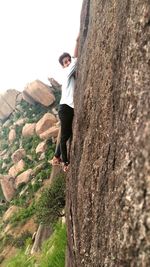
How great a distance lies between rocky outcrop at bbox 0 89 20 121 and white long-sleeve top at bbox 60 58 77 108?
213ft

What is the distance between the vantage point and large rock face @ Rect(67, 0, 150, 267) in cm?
334

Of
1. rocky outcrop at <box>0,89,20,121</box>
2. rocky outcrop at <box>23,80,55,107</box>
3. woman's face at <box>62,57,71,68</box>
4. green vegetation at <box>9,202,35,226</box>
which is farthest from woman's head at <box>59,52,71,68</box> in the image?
rocky outcrop at <box>0,89,20,121</box>

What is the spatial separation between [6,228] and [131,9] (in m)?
39.8

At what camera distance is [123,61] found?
162 inches

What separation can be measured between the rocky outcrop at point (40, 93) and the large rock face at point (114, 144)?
54.7 metres

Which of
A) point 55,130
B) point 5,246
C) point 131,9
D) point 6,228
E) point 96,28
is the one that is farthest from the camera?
point 55,130

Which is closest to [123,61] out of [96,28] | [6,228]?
[96,28]

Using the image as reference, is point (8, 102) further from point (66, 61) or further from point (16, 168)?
point (66, 61)

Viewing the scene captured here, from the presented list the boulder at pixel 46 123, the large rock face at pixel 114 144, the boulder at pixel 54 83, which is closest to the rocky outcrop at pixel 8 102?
the boulder at pixel 54 83

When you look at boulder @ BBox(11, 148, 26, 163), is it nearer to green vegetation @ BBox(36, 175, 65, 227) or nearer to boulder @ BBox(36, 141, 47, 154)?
A: boulder @ BBox(36, 141, 47, 154)

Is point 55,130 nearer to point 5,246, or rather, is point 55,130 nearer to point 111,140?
point 5,246

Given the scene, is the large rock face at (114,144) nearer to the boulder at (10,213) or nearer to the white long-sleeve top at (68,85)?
the white long-sleeve top at (68,85)

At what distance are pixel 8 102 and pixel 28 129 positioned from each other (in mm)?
14506

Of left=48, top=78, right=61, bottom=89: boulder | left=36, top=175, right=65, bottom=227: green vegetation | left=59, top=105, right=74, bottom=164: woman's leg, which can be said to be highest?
left=48, top=78, right=61, bottom=89: boulder
